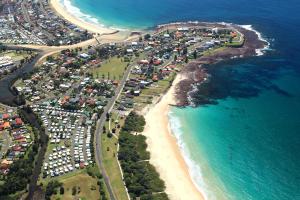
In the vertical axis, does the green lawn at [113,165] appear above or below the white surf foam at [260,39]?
below

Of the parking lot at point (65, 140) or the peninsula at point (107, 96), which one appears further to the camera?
the parking lot at point (65, 140)

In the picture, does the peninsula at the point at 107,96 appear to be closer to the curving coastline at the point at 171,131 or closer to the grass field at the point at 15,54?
the curving coastline at the point at 171,131

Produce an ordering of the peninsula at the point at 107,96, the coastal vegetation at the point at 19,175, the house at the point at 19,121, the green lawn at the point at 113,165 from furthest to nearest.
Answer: the house at the point at 19,121
the peninsula at the point at 107,96
the green lawn at the point at 113,165
the coastal vegetation at the point at 19,175

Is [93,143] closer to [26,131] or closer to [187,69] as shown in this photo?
[26,131]

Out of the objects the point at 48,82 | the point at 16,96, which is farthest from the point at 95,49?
the point at 16,96

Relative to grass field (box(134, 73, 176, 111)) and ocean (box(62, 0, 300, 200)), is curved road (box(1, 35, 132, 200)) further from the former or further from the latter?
ocean (box(62, 0, 300, 200))

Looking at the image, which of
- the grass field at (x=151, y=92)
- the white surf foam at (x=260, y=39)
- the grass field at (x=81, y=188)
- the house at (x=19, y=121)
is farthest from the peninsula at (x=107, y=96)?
the house at (x=19, y=121)

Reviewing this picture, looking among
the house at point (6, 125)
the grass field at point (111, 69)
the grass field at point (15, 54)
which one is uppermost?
the grass field at point (15, 54)
